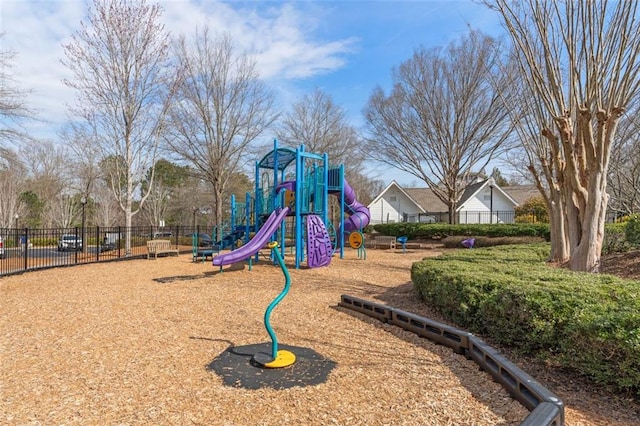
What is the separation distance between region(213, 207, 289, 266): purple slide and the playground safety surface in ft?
4.49

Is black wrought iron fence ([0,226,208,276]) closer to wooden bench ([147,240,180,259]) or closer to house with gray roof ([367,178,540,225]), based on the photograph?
wooden bench ([147,240,180,259])

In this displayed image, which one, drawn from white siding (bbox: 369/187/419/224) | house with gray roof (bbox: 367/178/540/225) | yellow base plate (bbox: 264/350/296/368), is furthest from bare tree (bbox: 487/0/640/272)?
white siding (bbox: 369/187/419/224)

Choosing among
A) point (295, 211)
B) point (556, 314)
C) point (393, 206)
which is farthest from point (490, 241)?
point (393, 206)

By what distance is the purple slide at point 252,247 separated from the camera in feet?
28.1

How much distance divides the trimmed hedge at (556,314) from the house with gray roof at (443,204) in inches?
1162

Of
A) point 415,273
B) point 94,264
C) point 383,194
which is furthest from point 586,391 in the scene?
point 383,194

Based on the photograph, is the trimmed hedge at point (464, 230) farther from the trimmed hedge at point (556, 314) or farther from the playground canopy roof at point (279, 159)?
the trimmed hedge at point (556, 314)

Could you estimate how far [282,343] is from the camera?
4730 millimetres

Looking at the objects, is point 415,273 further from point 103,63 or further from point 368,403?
point 103,63

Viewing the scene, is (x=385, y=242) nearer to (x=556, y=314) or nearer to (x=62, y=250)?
(x=62, y=250)

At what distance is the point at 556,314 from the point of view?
3.74m

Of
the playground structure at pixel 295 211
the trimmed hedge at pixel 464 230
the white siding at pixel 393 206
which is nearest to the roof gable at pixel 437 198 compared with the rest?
the white siding at pixel 393 206

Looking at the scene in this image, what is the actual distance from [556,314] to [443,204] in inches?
1444

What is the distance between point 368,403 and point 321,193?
34.8 ft
